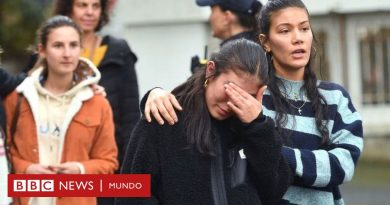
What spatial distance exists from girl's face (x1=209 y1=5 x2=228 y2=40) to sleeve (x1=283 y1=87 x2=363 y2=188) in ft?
5.50

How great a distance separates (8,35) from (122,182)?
71.1 ft

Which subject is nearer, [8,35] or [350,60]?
[350,60]

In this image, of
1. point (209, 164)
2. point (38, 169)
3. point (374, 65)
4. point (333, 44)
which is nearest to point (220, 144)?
point (209, 164)

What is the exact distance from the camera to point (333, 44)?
16.6 meters

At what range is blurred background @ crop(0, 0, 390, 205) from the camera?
16.2 m

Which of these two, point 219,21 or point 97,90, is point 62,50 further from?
point 219,21

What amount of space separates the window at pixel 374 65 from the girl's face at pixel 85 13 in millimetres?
10880

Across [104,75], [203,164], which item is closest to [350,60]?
[104,75]

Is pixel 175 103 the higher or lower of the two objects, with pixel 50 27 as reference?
lower

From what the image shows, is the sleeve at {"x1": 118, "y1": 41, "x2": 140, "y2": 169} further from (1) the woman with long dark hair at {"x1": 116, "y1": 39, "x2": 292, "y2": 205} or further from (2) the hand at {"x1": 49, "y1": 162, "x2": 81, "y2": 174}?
(1) the woman with long dark hair at {"x1": 116, "y1": 39, "x2": 292, "y2": 205}

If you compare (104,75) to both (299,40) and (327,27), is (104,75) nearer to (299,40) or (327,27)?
(299,40)

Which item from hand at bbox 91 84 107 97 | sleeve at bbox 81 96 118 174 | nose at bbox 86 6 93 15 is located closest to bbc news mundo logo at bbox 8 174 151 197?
sleeve at bbox 81 96 118 174

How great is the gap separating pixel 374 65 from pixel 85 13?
11.1 m

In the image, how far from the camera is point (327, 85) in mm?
4355
